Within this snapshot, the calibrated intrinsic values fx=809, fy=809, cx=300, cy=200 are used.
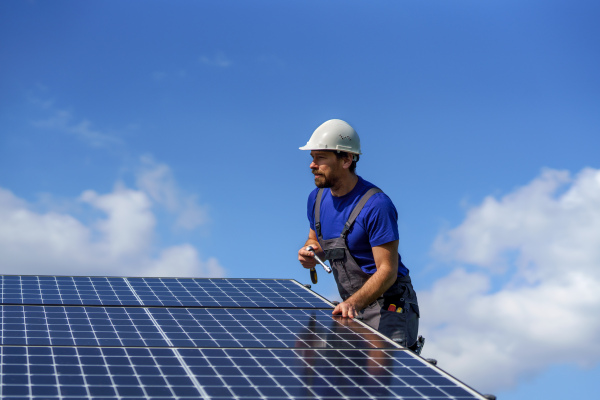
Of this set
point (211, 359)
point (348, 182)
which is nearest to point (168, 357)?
point (211, 359)

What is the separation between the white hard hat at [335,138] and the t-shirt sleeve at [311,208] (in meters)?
0.71

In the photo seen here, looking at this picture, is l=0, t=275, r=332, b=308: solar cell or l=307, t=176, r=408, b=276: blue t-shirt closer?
l=307, t=176, r=408, b=276: blue t-shirt

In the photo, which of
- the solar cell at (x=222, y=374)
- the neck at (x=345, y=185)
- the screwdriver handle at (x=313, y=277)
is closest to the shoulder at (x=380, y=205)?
the neck at (x=345, y=185)

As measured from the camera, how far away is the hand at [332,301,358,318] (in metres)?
7.13

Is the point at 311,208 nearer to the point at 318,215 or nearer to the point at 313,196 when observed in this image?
the point at 313,196

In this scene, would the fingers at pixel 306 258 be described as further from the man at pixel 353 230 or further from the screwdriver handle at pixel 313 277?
the screwdriver handle at pixel 313 277

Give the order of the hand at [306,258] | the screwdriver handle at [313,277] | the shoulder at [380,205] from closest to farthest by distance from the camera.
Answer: the shoulder at [380,205]
the hand at [306,258]
the screwdriver handle at [313,277]

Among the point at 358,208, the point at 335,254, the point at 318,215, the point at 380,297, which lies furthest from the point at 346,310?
the point at 318,215

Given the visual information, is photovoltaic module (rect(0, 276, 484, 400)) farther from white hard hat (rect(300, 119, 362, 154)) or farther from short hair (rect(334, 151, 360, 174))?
white hard hat (rect(300, 119, 362, 154))

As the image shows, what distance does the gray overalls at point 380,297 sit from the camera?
7695mm

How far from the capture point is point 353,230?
25.2 ft

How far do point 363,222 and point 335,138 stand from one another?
2.95ft

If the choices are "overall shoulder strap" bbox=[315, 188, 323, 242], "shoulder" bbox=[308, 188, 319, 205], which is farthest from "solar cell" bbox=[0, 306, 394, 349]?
"shoulder" bbox=[308, 188, 319, 205]

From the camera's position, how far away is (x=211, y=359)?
5562mm
